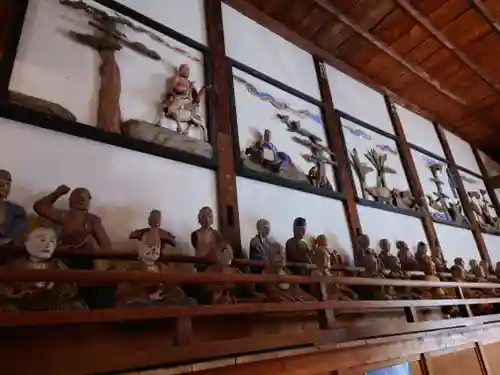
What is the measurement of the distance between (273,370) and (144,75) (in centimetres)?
149

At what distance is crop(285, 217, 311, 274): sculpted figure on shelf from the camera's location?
1.89m

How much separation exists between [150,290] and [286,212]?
1057 millimetres

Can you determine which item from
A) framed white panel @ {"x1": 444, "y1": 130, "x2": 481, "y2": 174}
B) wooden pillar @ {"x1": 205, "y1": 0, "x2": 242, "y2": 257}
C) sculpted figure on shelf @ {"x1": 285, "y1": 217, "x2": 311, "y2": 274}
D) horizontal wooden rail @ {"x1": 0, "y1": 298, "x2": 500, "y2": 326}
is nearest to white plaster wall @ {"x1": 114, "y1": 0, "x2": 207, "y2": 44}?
wooden pillar @ {"x1": 205, "y1": 0, "x2": 242, "y2": 257}

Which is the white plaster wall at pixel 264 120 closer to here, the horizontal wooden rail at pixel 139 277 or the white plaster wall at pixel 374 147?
the white plaster wall at pixel 374 147

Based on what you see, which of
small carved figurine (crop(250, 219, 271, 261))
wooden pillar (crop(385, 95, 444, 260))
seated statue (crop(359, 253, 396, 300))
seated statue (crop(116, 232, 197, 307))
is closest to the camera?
seated statue (crop(116, 232, 197, 307))

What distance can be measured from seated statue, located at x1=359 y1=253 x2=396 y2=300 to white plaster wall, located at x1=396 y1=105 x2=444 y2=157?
2253 mm

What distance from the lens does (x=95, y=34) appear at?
178cm

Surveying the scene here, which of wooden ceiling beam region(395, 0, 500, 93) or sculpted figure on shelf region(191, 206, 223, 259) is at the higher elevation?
wooden ceiling beam region(395, 0, 500, 93)

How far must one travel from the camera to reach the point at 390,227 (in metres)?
2.95

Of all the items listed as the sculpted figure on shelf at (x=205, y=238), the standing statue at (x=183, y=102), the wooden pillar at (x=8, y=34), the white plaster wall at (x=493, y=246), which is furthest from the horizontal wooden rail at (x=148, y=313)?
the white plaster wall at (x=493, y=246)

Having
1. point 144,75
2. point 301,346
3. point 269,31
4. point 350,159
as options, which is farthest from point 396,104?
point 301,346

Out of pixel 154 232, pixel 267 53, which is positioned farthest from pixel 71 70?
pixel 267 53

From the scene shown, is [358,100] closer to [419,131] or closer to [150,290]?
[419,131]

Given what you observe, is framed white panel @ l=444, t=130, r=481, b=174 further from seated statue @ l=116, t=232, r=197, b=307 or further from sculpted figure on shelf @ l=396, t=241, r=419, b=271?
seated statue @ l=116, t=232, r=197, b=307
